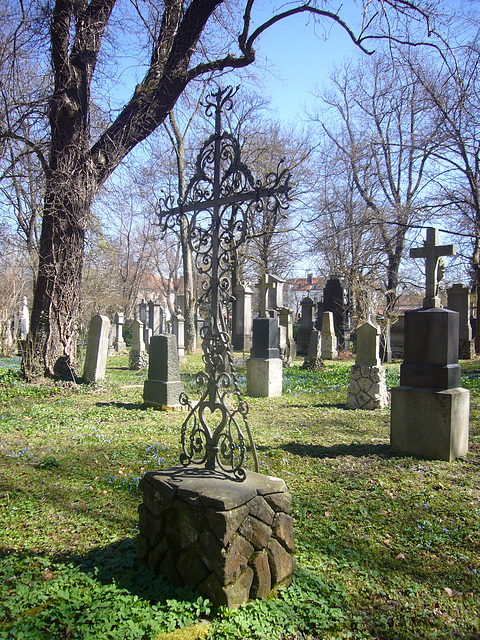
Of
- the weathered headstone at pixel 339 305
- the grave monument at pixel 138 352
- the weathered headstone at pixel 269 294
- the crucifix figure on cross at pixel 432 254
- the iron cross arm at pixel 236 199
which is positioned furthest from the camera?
the weathered headstone at pixel 339 305

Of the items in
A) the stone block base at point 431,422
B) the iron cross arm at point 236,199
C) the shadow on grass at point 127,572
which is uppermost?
the iron cross arm at point 236,199

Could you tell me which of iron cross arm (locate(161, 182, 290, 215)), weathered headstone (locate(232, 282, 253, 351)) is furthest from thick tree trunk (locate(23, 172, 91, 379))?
weathered headstone (locate(232, 282, 253, 351))

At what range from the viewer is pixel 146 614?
2521 millimetres

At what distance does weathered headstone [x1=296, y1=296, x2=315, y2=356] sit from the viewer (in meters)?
21.0

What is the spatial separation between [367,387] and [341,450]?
10.3 feet

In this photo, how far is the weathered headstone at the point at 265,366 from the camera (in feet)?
33.3

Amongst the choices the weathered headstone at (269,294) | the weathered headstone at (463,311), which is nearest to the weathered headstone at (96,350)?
the weathered headstone at (269,294)

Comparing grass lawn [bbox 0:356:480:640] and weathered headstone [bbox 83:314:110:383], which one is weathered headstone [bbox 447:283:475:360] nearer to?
grass lawn [bbox 0:356:480:640]

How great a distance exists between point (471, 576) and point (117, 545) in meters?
2.53

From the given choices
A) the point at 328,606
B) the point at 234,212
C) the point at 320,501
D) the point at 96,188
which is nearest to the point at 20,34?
the point at 96,188

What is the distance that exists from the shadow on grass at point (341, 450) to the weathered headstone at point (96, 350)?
591 cm

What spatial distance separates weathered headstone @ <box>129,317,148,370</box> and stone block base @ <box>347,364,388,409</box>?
8.52 meters

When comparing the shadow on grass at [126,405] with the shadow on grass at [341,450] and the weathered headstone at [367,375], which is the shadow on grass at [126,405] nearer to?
the shadow on grass at [341,450]

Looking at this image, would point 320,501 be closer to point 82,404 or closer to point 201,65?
point 82,404
